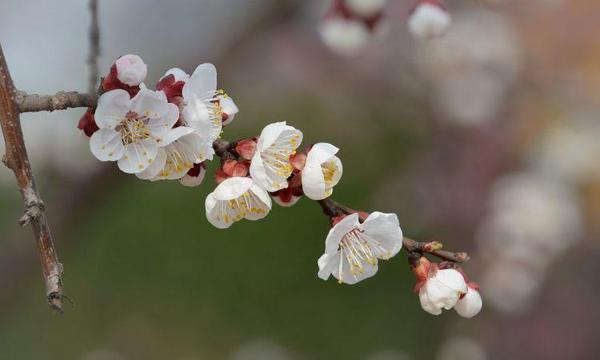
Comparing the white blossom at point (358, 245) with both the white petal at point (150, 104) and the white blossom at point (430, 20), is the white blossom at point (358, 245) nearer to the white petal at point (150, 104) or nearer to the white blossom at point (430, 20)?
the white petal at point (150, 104)

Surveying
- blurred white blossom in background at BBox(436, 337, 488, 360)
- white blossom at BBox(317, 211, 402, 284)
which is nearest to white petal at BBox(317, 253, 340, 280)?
white blossom at BBox(317, 211, 402, 284)

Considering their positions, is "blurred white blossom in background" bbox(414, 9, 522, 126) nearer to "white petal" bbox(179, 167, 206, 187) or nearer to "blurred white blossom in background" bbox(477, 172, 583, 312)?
"blurred white blossom in background" bbox(477, 172, 583, 312)

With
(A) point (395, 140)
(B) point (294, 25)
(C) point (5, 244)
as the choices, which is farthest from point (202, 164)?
(A) point (395, 140)

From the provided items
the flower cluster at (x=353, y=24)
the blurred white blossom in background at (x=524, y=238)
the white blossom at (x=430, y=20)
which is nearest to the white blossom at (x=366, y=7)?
the flower cluster at (x=353, y=24)

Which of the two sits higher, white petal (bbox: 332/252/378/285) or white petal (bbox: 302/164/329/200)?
white petal (bbox: 302/164/329/200)

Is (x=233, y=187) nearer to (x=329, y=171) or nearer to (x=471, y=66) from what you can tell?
(x=329, y=171)

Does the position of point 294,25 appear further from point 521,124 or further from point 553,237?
point 553,237
